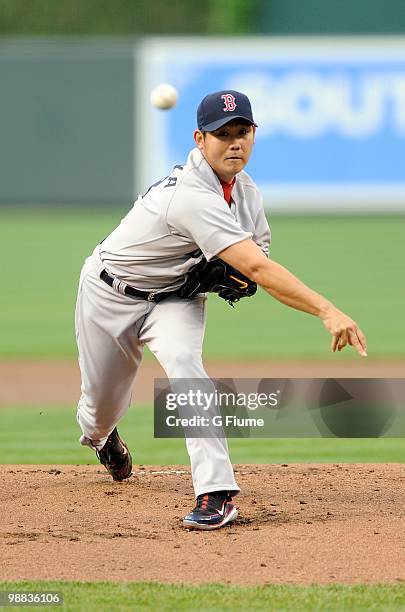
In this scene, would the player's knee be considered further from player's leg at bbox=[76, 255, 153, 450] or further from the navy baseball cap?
the navy baseball cap

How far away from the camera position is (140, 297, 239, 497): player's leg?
4.41m

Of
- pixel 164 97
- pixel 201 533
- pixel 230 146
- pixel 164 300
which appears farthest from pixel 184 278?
pixel 164 97

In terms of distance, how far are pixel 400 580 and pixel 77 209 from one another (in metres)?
16.7

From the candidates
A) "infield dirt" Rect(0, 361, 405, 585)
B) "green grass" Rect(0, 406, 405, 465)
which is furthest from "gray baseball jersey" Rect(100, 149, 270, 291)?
"green grass" Rect(0, 406, 405, 465)

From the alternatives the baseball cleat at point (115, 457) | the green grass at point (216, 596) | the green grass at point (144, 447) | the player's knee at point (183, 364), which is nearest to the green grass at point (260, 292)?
the green grass at point (144, 447)

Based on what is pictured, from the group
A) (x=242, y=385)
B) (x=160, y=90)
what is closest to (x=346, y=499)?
(x=242, y=385)

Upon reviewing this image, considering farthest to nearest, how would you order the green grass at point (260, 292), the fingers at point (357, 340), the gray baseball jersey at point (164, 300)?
the green grass at point (260, 292)
the gray baseball jersey at point (164, 300)
the fingers at point (357, 340)

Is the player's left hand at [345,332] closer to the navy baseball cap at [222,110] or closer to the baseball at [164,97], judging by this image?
the navy baseball cap at [222,110]

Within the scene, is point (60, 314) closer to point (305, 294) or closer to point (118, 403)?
point (118, 403)

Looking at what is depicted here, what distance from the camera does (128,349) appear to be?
4852mm

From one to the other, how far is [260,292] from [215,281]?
9.42 meters

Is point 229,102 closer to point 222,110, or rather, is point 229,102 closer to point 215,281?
point 222,110

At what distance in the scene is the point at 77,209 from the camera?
20094mm

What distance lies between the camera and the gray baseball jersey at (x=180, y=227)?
14.1 feet
